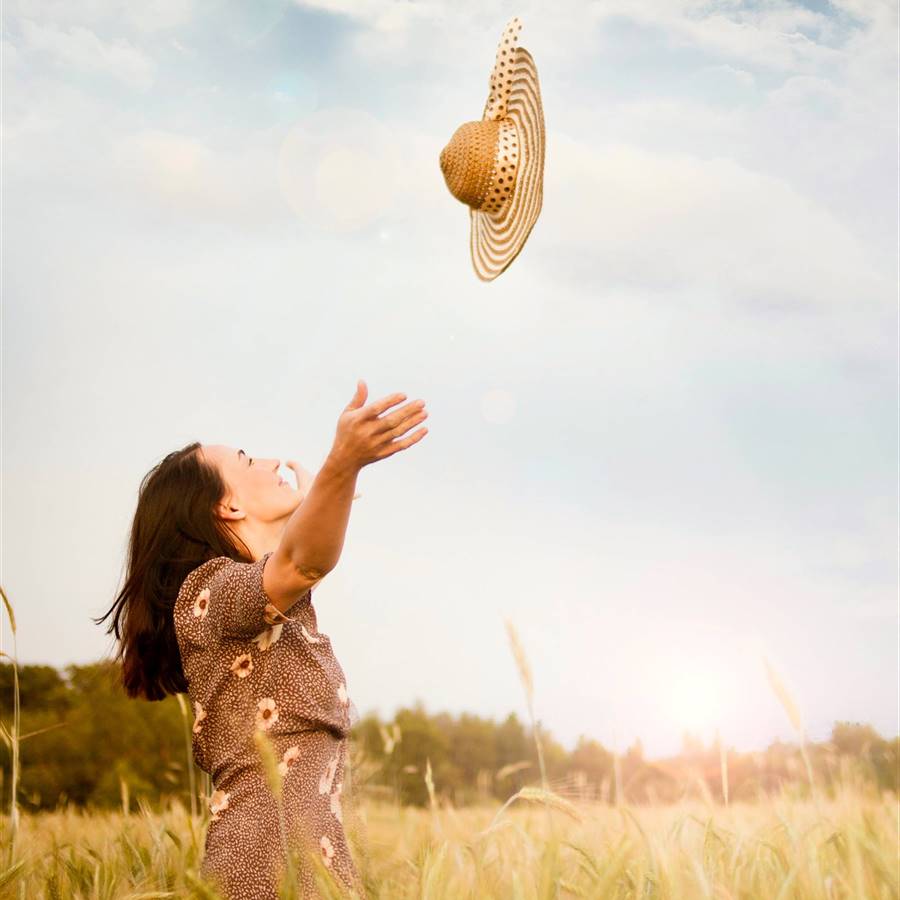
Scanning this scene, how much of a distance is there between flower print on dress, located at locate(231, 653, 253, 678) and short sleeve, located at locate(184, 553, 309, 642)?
10cm

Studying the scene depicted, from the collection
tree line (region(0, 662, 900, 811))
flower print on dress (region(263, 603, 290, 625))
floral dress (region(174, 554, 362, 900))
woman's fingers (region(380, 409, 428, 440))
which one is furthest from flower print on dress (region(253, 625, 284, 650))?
tree line (region(0, 662, 900, 811))

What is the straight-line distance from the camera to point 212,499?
2760 mm

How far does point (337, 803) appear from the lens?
250 cm

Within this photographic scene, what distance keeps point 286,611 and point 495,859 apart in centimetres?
96

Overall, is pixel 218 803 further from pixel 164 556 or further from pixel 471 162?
pixel 471 162

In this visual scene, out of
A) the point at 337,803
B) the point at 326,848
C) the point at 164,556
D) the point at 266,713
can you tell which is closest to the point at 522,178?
the point at 164,556

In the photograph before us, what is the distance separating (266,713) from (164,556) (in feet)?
1.80

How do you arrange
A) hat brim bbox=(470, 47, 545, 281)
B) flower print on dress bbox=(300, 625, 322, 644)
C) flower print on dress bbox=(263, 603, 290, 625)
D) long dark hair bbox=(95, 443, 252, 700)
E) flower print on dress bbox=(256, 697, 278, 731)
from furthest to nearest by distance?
1. hat brim bbox=(470, 47, 545, 281)
2. long dark hair bbox=(95, 443, 252, 700)
3. flower print on dress bbox=(300, 625, 322, 644)
4. flower print on dress bbox=(256, 697, 278, 731)
5. flower print on dress bbox=(263, 603, 290, 625)

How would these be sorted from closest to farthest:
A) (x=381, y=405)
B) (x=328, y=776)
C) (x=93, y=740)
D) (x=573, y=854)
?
(x=381, y=405) → (x=328, y=776) → (x=573, y=854) → (x=93, y=740)

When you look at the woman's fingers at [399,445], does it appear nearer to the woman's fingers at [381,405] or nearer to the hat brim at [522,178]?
the woman's fingers at [381,405]

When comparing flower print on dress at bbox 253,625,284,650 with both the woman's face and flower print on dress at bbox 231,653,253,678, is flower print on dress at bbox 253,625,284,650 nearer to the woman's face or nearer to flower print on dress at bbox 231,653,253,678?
flower print on dress at bbox 231,653,253,678

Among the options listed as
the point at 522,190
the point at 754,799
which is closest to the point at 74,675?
the point at 754,799

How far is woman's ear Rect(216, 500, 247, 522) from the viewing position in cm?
274

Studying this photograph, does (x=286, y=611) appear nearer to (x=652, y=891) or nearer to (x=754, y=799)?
(x=652, y=891)
